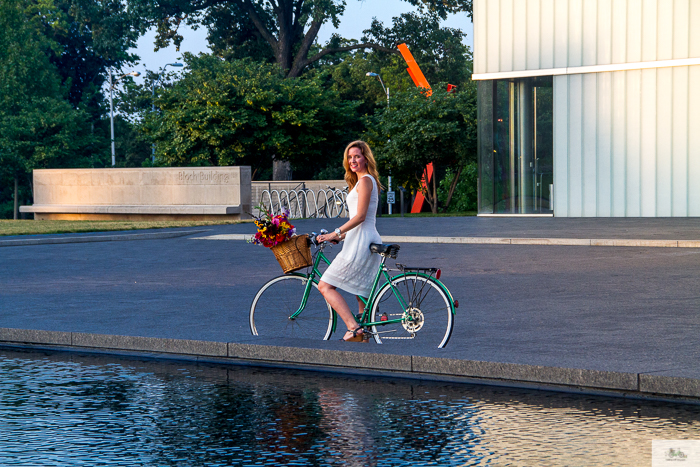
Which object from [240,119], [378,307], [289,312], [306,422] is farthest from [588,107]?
[306,422]

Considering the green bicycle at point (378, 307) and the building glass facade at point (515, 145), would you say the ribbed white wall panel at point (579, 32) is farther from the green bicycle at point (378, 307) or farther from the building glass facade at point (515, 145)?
the green bicycle at point (378, 307)

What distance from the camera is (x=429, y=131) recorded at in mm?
37625

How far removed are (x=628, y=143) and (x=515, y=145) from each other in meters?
3.64

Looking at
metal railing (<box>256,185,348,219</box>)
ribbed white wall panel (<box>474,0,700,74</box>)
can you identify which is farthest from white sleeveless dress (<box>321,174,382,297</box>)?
metal railing (<box>256,185,348,219</box>)

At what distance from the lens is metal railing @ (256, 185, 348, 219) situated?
122 ft

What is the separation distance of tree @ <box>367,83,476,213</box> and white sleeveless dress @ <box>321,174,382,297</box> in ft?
97.4

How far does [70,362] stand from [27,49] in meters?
50.9

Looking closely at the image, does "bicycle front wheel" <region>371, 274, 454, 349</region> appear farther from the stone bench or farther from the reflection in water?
the stone bench

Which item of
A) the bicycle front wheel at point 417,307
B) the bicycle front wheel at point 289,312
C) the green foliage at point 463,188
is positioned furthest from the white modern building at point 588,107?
the bicycle front wheel at point 417,307

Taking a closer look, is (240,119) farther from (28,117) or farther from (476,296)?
(476,296)

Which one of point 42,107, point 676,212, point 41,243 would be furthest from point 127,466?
point 42,107

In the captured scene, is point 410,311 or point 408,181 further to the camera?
point 408,181

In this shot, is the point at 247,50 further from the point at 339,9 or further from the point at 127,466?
the point at 127,466

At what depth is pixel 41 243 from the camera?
2316 cm
